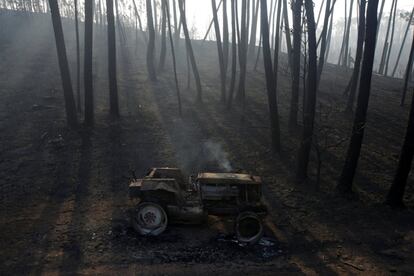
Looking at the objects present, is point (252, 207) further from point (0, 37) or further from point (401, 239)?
point (0, 37)

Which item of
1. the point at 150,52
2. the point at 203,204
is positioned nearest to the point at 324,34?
the point at 150,52

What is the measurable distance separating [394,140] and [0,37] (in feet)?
113

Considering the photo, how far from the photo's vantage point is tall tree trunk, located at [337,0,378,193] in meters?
10.9

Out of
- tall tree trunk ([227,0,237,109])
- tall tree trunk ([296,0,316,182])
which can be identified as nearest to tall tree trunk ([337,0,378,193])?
tall tree trunk ([296,0,316,182])

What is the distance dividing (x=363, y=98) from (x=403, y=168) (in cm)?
214

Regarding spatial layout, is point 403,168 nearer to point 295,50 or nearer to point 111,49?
point 295,50

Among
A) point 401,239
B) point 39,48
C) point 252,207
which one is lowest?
point 401,239

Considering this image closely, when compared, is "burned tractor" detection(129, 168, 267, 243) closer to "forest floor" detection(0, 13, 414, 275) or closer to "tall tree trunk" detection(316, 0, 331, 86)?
"forest floor" detection(0, 13, 414, 275)

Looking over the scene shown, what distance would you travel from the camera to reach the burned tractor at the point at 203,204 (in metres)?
9.12

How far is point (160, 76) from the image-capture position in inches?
1085

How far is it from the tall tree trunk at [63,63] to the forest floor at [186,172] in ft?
2.54

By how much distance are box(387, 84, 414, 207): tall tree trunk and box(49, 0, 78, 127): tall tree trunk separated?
39.4 ft

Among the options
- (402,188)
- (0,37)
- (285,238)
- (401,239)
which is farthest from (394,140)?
(0,37)

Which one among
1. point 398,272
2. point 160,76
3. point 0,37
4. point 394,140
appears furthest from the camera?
point 0,37
